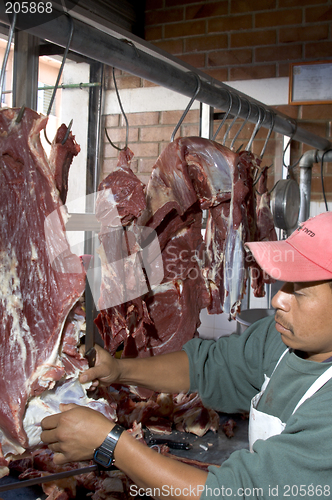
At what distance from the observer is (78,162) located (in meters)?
3.58

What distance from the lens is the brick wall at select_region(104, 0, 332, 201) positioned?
13.8 feet

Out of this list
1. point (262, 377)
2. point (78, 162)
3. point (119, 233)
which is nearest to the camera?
point (119, 233)

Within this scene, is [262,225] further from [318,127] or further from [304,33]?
[304,33]

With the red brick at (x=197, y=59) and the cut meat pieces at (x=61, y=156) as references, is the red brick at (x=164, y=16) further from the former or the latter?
the cut meat pieces at (x=61, y=156)

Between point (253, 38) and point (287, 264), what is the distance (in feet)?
12.1

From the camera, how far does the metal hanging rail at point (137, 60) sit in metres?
1.44

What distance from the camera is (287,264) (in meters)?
1.46

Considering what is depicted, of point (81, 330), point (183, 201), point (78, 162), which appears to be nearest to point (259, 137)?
point (78, 162)

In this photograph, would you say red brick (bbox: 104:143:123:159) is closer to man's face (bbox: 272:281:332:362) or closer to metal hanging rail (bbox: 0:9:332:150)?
metal hanging rail (bbox: 0:9:332:150)

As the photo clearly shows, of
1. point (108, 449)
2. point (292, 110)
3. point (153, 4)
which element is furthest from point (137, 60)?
point (153, 4)

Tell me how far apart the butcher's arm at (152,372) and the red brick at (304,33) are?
136 inches

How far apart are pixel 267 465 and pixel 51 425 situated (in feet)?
2.10

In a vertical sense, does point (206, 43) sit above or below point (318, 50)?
above

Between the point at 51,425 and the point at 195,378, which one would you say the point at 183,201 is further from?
the point at 51,425
